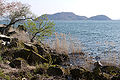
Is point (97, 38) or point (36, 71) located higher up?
point (36, 71)

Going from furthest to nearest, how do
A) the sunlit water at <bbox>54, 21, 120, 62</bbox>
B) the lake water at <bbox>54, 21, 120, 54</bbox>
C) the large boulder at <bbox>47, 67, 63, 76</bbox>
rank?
1. the lake water at <bbox>54, 21, 120, 54</bbox>
2. the sunlit water at <bbox>54, 21, 120, 62</bbox>
3. the large boulder at <bbox>47, 67, 63, 76</bbox>

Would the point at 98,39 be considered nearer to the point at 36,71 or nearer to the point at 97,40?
the point at 97,40

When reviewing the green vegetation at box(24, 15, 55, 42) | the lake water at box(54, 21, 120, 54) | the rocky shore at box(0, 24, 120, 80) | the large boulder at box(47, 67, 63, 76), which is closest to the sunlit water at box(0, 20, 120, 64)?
the lake water at box(54, 21, 120, 54)

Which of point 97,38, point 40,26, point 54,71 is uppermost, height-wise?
point 40,26

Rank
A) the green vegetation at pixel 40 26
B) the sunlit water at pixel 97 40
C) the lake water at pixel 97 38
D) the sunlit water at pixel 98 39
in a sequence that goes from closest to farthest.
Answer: the green vegetation at pixel 40 26, the sunlit water at pixel 97 40, the sunlit water at pixel 98 39, the lake water at pixel 97 38

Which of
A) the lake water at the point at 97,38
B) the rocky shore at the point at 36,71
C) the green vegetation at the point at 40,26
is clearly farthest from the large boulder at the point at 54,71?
the green vegetation at the point at 40,26

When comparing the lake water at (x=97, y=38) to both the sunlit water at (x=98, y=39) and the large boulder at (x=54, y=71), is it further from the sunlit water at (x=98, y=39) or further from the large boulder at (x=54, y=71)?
the large boulder at (x=54, y=71)

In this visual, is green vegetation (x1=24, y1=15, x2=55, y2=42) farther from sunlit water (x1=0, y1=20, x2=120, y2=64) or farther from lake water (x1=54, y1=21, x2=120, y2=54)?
lake water (x1=54, y1=21, x2=120, y2=54)

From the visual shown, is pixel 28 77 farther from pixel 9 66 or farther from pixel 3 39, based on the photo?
pixel 3 39

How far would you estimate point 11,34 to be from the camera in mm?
15898

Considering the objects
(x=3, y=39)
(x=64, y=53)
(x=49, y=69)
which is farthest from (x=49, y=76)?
(x=64, y=53)

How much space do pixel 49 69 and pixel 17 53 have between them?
288 cm

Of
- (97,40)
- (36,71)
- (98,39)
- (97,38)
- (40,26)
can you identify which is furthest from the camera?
(97,38)

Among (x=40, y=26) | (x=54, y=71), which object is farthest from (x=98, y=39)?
(x=54, y=71)
